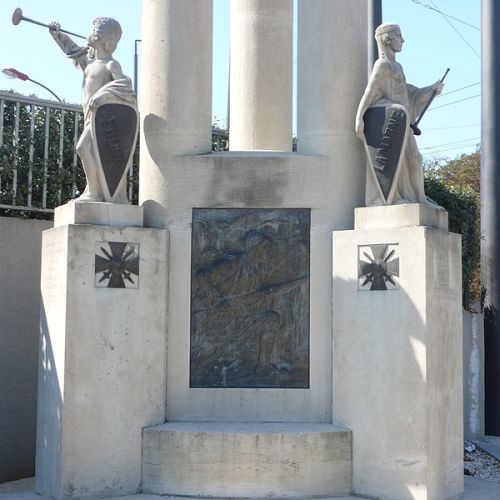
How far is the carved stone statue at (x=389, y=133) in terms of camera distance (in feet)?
32.9

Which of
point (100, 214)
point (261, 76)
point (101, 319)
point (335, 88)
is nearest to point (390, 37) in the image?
point (335, 88)

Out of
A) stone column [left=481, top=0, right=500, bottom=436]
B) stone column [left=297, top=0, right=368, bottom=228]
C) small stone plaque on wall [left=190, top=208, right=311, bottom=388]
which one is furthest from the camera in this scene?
stone column [left=481, top=0, right=500, bottom=436]

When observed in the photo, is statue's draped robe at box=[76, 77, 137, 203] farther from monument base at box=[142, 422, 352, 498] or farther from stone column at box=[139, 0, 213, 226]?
monument base at box=[142, 422, 352, 498]

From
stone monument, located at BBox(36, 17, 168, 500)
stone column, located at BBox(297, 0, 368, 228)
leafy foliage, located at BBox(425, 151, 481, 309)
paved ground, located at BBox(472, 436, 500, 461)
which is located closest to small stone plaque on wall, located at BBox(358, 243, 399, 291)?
stone column, located at BBox(297, 0, 368, 228)

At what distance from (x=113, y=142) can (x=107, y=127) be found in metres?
0.18

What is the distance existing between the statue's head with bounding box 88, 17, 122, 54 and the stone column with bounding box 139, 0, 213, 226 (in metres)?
0.52

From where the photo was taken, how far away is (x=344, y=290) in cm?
1009

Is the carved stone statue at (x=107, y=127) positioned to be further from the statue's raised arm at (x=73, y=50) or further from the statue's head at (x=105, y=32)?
the statue's raised arm at (x=73, y=50)

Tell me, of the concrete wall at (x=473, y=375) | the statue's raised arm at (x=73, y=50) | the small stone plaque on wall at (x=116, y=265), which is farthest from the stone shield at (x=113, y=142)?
the concrete wall at (x=473, y=375)

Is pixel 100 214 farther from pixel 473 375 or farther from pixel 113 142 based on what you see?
pixel 473 375

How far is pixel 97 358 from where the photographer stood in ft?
31.9

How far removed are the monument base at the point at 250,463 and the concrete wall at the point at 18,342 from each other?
108 inches

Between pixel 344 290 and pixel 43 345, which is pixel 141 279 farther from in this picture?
pixel 344 290

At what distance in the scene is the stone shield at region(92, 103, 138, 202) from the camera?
33.4ft
